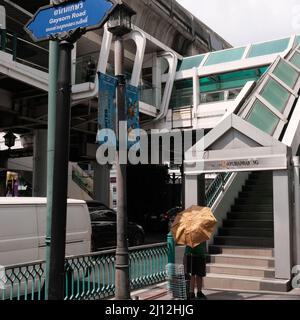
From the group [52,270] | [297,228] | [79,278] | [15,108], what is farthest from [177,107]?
[52,270]

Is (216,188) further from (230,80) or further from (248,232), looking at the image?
(230,80)

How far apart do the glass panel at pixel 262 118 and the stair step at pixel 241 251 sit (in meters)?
2.73

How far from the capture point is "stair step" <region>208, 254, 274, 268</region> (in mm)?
9781

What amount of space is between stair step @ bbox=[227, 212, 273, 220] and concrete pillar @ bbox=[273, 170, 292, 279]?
7.80 feet

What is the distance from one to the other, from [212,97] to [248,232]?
48.4 ft

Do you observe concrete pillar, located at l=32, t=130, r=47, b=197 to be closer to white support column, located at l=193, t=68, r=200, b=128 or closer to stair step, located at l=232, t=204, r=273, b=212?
white support column, located at l=193, t=68, r=200, b=128

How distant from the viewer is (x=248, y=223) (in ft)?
38.1

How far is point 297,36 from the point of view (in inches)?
948

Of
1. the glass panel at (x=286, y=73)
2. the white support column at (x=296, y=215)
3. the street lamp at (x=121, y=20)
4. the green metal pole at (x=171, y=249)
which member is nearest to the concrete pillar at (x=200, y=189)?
the green metal pole at (x=171, y=249)

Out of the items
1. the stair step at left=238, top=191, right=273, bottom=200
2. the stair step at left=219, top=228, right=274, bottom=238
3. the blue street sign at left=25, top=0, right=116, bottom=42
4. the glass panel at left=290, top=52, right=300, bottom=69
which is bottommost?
the stair step at left=219, top=228, right=274, bottom=238

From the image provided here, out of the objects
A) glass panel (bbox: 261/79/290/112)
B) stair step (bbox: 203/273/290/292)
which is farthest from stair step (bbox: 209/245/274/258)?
glass panel (bbox: 261/79/290/112)

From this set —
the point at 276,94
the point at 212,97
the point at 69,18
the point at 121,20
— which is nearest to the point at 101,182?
the point at 212,97

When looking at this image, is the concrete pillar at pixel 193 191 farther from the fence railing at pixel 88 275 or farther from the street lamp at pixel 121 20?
the street lamp at pixel 121 20

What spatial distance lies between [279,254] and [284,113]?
437 centimetres
